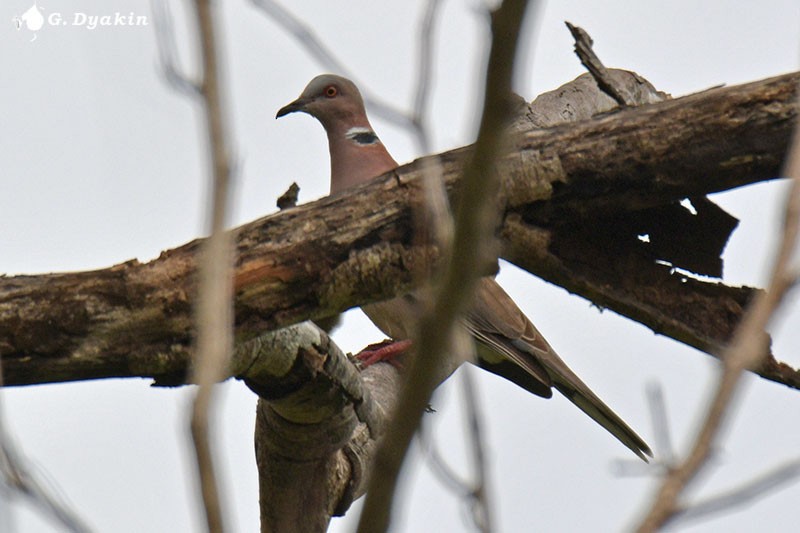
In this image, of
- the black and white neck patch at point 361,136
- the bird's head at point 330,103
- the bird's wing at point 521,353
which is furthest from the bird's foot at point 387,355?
the bird's head at point 330,103

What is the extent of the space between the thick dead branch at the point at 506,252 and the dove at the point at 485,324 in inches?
53.8

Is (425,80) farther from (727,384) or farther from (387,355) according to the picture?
(387,355)

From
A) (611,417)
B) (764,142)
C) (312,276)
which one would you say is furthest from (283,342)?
(611,417)

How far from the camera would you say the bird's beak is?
20.0 feet

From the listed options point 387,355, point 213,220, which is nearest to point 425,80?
point 213,220

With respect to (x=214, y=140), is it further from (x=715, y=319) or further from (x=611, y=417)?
(x=611, y=417)

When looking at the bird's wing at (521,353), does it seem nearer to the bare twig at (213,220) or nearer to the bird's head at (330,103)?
the bird's head at (330,103)

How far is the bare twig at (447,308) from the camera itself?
3.55 feet

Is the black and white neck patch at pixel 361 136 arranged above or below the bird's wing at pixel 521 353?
above

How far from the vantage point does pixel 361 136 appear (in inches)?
234

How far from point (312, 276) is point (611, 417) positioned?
202cm

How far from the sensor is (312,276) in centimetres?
319

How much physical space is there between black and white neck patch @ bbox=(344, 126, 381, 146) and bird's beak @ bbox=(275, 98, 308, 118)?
13.2 inches

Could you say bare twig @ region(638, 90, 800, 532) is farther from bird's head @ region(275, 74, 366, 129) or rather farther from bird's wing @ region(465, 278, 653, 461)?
bird's head @ region(275, 74, 366, 129)
